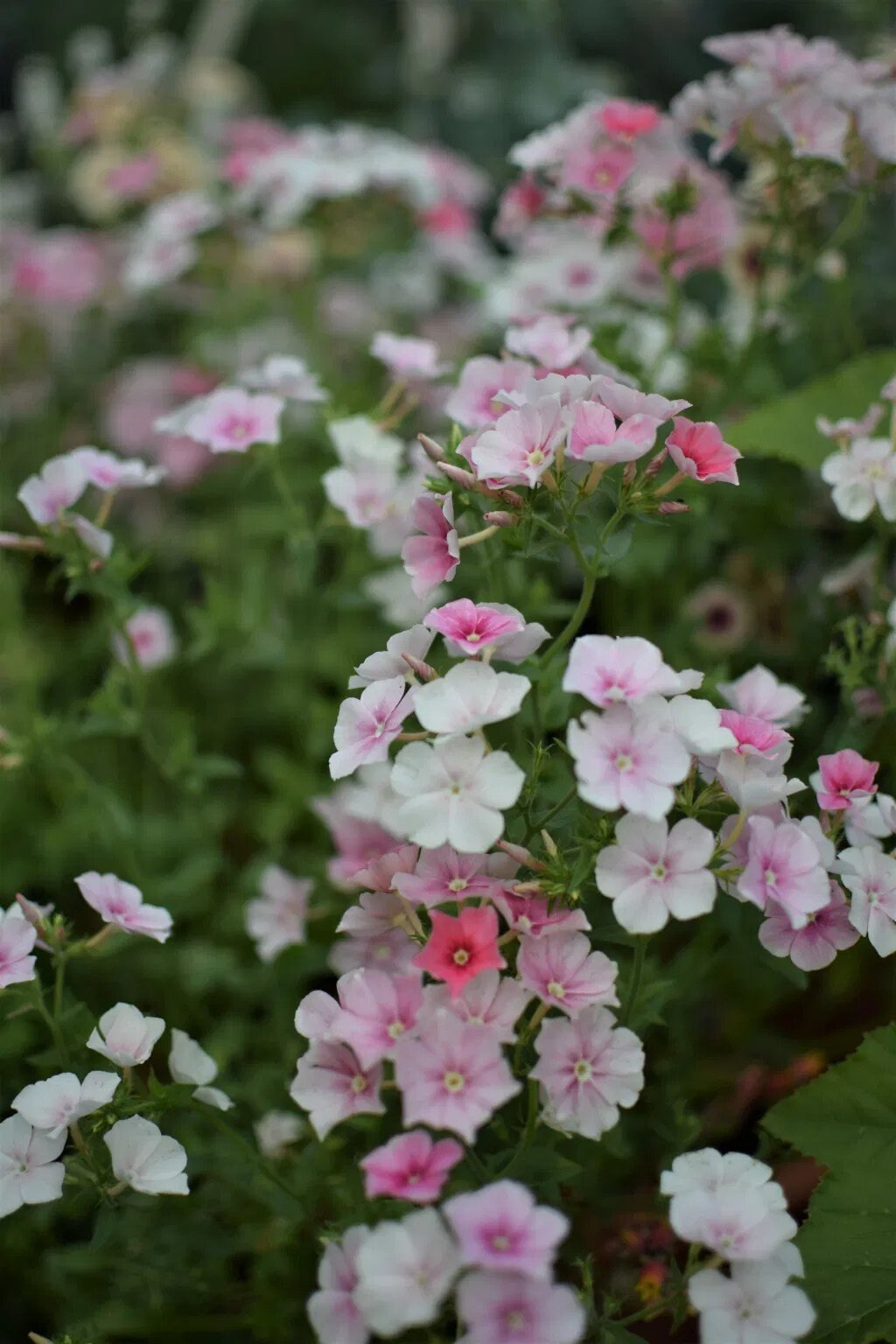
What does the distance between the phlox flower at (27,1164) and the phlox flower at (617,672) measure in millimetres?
476

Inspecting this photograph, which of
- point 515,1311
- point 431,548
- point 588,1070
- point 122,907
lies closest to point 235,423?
point 431,548

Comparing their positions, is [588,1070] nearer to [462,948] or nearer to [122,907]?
[462,948]

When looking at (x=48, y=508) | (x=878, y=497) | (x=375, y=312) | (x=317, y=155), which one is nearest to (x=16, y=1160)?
(x=48, y=508)

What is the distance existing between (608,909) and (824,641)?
58 cm

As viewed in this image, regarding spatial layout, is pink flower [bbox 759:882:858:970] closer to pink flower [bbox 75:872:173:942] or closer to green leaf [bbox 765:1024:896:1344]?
green leaf [bbox 765:1024:896:1344]

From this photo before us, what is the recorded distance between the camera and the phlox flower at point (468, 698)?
2.60 ft

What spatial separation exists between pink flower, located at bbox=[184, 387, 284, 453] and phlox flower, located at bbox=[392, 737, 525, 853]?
0.47m

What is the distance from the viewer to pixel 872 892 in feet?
2.86

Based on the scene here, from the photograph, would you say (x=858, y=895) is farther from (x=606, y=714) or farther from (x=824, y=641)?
(x=824, y=641)

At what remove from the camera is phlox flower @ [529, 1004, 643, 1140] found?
32.2 inches

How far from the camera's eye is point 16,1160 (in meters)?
0.85

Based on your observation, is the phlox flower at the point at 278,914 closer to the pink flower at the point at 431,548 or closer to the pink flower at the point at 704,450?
the pink flower at the point at 431,548

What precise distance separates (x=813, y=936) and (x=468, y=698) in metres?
0.31

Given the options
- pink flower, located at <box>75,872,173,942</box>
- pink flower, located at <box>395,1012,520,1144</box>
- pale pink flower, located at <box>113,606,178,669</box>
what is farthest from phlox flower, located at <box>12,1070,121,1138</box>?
pale pink flower, located at <box>113,606,178,669</box>
